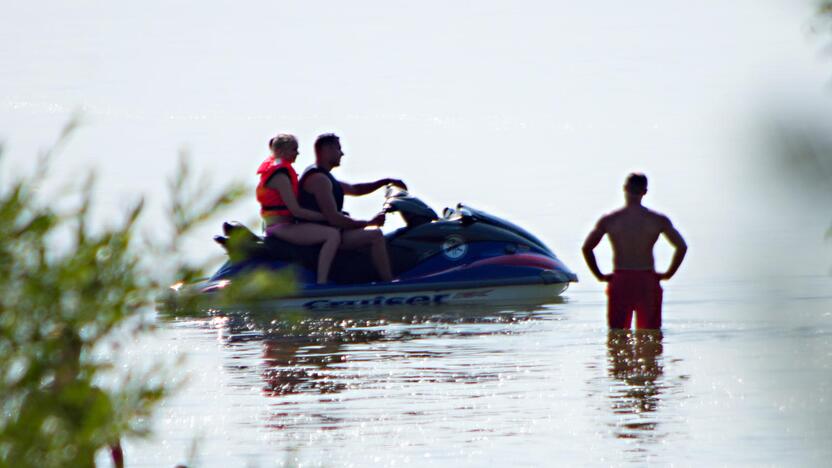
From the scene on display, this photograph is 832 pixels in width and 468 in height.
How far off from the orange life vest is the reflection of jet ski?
392 mm

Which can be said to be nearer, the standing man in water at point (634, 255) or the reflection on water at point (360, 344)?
the reflection on water at point (360, 344)

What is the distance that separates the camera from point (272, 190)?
39.6 feet

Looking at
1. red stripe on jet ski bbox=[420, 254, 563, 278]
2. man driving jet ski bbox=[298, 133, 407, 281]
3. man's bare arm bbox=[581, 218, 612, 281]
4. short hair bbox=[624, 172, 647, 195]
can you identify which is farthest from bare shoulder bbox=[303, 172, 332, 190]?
short hair bbox=[624, 172, 647, 195]

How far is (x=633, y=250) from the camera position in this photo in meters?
9.52

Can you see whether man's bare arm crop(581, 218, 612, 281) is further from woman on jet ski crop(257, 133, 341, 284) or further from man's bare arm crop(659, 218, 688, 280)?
woman on jet ski crop(257, 133, 341, 284)

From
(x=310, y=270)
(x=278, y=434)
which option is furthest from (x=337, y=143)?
(x=278, y=434)

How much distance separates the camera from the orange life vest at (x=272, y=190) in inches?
470

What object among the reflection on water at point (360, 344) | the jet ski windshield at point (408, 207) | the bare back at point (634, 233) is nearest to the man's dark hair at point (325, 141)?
the jet ski windshield at point (408, 207)

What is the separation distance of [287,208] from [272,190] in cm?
24

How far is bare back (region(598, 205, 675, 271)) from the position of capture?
373 inches

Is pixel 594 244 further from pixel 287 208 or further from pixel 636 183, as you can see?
pixel 287 208

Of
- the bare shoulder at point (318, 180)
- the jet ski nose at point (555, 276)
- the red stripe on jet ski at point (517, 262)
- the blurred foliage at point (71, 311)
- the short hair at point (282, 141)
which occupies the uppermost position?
the short hair at point (282, 141)

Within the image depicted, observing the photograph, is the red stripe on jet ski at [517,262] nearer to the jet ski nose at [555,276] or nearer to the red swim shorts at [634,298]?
the jet ski nose at [555,276]

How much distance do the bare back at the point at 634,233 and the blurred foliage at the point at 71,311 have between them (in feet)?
24.1
